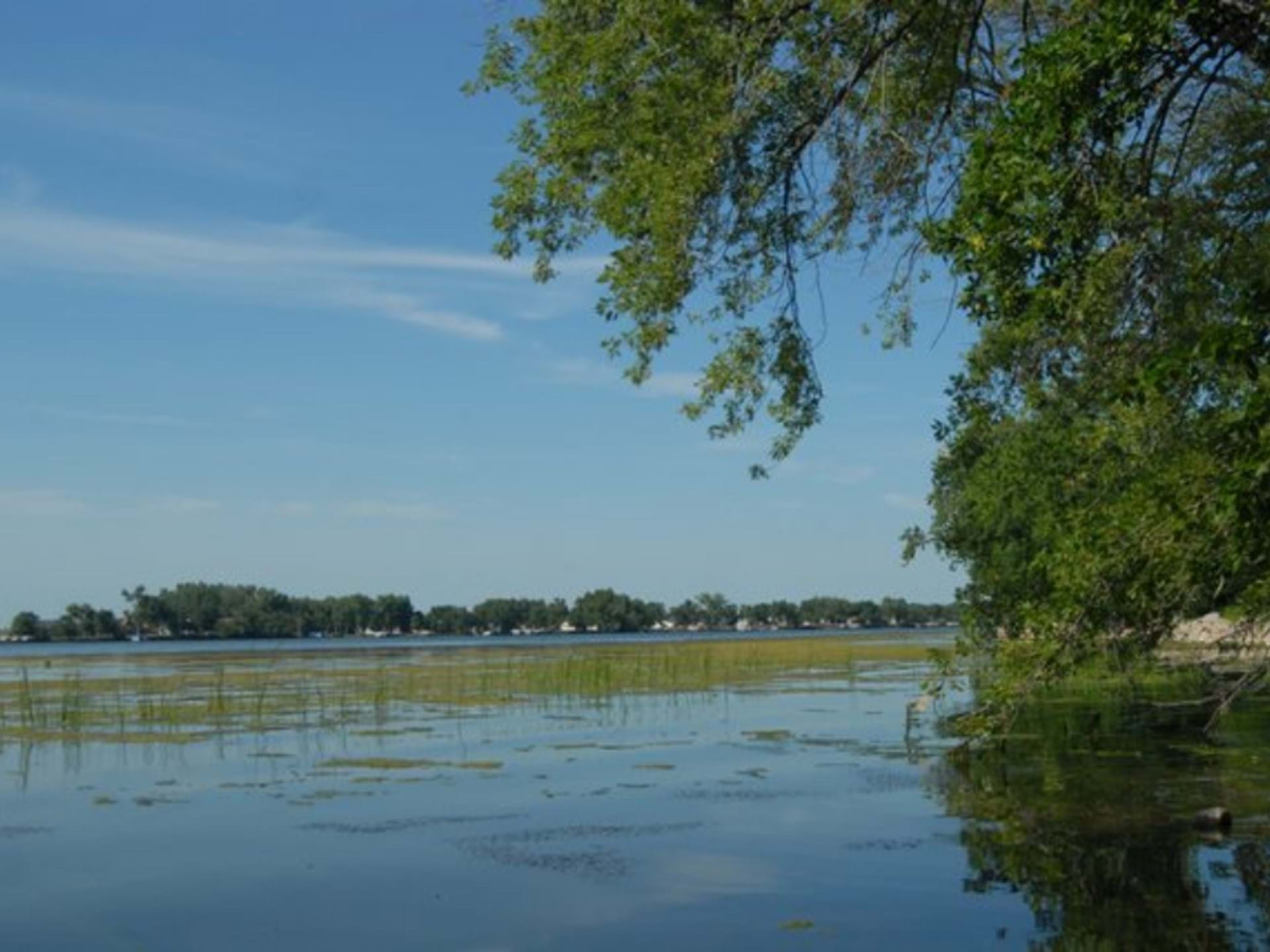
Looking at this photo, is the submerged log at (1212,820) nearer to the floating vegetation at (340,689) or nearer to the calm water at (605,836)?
the calm water at (605,836)

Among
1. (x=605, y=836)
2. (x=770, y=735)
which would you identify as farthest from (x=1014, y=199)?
(x=770, y=735)

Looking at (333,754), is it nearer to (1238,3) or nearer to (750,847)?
(750,847)

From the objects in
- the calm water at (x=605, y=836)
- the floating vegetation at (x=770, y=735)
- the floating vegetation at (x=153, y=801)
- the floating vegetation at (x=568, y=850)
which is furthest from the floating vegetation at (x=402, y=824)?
the floating vegetation at (x=770, y=735)

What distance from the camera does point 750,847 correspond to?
1576 centimetres

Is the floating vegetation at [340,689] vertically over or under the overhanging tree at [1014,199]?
under

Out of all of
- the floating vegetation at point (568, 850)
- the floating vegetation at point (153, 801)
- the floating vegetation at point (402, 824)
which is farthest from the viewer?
the floating vegetation at point (153, 801)

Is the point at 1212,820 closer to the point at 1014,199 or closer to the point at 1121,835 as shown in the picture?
the point at 1121,835

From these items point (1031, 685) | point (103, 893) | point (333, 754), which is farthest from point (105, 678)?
point (1031, 685)

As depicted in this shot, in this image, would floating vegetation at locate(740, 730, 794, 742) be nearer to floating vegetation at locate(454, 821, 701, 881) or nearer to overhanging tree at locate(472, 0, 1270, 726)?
floating vegetation at locate(454, 821, 701, 881)

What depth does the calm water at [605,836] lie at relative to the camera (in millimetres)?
12164

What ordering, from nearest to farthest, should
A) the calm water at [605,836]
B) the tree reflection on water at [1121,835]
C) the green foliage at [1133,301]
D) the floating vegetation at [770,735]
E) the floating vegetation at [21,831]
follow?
the green foliage at [1133,301] → the tree reflection on water at [1121,835] → the calm water at [605,836] → the floating vegetation at [21,831] → the floating vegetation at [770,735]

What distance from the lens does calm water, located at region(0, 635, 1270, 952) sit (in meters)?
12.2

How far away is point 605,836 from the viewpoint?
1653cm

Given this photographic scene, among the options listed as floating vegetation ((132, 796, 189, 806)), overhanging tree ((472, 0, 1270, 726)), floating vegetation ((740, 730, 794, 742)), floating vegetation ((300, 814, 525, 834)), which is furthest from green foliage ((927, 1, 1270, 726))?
floating vegetation ((740, 730, 794, 742))
